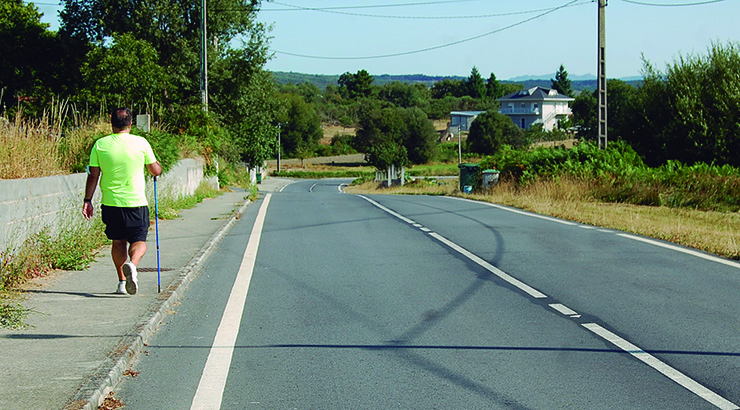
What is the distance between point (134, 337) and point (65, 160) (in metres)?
7.81

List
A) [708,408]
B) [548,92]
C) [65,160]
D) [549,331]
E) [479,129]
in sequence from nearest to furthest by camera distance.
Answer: [708,408] → [549,331] → [65,160] → [479,129] → [548,92]

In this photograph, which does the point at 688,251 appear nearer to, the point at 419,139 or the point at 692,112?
the point at 692,112

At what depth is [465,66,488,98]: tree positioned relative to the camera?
191500mm

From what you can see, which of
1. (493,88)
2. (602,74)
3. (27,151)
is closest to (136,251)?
(27,151)

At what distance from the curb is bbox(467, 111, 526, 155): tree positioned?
102409 mm

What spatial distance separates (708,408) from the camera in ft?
15.3

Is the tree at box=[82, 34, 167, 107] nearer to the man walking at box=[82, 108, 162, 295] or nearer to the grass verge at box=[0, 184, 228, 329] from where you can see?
the grass verge at box=[0, 184, 228, 329]

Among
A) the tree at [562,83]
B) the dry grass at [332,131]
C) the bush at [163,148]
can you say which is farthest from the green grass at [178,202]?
the tree at [562,83]

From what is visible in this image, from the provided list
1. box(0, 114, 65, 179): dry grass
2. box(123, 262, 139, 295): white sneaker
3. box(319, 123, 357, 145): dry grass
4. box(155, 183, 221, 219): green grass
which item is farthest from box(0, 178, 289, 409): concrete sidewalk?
box(319, 123, 357, 145): dry grass

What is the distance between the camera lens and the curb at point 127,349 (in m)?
4.74

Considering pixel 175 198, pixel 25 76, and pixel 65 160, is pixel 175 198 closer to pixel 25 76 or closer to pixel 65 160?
pixel 65 160

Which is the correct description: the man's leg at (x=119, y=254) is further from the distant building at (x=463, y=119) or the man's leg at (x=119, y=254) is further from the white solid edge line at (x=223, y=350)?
the distant building at (x=463, y=119)

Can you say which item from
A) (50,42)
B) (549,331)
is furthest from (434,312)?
(50,42)

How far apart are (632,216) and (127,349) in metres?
13.6
